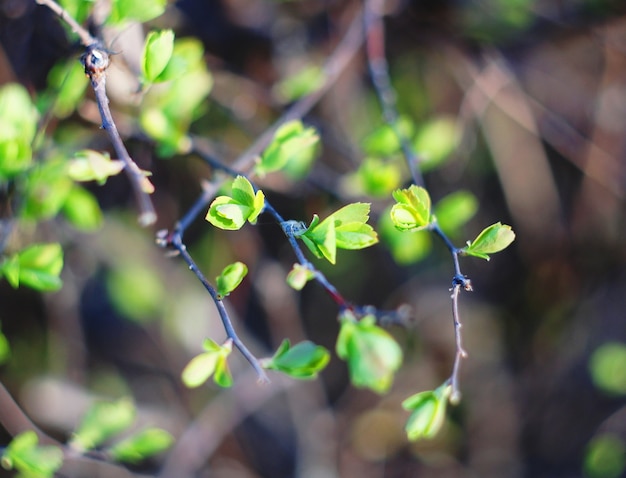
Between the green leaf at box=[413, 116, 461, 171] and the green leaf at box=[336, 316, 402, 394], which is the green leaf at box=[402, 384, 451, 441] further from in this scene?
the green leaf at box=[413, 116, 461, 171]

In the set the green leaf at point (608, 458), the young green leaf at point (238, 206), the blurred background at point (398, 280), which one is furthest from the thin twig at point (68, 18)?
the green leaf at point (608, 458)

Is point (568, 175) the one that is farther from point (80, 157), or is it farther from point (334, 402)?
point (80, 157)

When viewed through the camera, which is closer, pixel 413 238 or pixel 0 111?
pixel 0 111

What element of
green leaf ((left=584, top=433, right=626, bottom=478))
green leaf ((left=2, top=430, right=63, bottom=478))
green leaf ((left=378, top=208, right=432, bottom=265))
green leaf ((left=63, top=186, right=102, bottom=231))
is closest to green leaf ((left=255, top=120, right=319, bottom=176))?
green leaf ((left=378, top=208, right=432, bottom=265))

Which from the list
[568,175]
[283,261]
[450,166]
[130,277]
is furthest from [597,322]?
[130,277]

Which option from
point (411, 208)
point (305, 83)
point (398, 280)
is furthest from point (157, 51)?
point (398, 280)

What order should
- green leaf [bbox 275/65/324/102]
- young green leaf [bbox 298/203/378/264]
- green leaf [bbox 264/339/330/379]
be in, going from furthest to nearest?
1. green leaf [bbox 275/65/324/102]
2. green leaf [bbox 264/339/330/379]
3. young green leaf [bbox 298/203/378/264]
